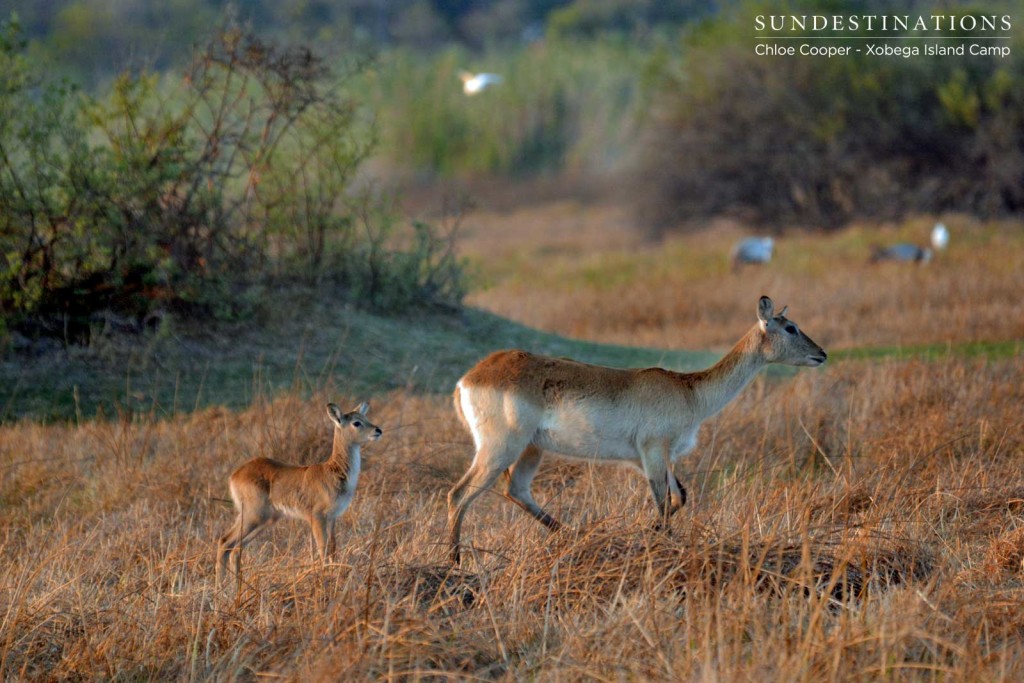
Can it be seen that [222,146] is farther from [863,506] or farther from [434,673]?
[434,673]

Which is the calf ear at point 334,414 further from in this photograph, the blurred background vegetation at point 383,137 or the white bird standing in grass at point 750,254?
the white bird standing in grass at point 750,254

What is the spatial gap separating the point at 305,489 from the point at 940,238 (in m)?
17.8

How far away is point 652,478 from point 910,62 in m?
25.1

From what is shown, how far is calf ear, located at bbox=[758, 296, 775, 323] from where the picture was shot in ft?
23.5

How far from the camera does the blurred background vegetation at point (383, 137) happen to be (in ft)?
37.9

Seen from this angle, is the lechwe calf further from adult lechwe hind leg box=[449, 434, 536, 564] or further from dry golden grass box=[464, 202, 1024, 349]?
dry golden grass box=[464, 202, 1024, 349]

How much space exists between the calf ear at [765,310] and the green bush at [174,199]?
243 inches

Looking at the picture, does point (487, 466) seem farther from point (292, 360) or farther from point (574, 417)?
point (292, 360)

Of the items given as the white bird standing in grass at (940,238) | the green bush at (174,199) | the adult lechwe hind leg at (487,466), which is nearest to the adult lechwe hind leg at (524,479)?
the adult lechwe hind leg at (487,466)

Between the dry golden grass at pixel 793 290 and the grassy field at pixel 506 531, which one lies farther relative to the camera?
the dry golden grass at pixel 793 290

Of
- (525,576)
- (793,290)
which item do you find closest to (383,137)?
(793,290)

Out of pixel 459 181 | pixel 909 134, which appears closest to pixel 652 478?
pixel 909 134

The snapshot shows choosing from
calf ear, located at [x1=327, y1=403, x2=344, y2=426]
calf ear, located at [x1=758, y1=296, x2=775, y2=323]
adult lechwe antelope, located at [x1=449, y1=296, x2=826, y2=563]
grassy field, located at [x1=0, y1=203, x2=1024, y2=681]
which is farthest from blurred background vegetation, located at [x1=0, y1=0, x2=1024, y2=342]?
calf ear, located at [x1=758, y1=296, x2=775, y2=323]

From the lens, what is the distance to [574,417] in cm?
682
